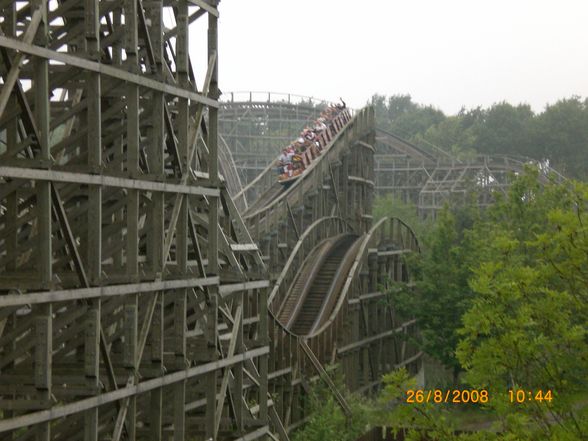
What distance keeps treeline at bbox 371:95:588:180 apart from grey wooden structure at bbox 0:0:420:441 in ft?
225

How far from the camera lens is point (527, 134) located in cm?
9525

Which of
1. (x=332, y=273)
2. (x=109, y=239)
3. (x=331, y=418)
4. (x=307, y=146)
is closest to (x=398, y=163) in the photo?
(x=307, y=146)

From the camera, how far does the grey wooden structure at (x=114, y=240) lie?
12.5 metres

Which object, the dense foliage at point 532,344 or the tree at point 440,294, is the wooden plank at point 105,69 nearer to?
the dense foliage at point 532,344

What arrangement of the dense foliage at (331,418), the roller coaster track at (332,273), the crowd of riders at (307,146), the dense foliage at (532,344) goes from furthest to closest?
the crowd of riders at (307,146)
the roller coaster track at (332,273)
the dense foliage at (331,418)
the dense foliage at (532,344)

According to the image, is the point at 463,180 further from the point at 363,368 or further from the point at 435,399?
the point at 435,399

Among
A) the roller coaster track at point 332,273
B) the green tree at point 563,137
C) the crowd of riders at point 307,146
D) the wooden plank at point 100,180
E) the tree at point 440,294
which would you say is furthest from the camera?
the green tree at point 563,137

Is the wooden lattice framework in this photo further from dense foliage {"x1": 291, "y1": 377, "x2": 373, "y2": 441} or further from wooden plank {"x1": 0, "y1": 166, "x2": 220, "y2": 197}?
dense foliage {"x1": 291, "y1": 377, "x2": 373, "y2": 441}

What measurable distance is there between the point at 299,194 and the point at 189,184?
21.0 m

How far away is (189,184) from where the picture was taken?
635 inches

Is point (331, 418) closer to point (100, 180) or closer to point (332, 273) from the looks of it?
point (332, 273)

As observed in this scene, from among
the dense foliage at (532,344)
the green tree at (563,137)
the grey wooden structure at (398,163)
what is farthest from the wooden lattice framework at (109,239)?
the green tree at (563,137)

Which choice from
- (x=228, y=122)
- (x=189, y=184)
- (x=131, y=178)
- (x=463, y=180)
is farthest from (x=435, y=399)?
(x=228, y=122)
